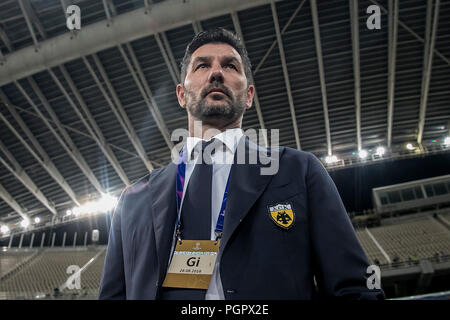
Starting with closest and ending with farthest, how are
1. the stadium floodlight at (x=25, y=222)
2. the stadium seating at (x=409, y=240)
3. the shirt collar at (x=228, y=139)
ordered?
the shirt collar at (x=228, y=139) → the stadium seating at (x=409, y=240) → the stadium floodlight at (x=25, y=222)

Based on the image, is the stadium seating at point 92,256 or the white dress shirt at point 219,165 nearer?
the white dress shirt at point 219,165

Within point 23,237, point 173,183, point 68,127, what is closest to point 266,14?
point 68,127

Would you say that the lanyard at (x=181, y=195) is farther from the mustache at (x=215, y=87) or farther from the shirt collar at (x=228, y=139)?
the mustache at (x=215, y=87)

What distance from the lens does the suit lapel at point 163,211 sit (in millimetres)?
1289

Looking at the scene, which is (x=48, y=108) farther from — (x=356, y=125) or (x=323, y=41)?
(x=356, y=125)

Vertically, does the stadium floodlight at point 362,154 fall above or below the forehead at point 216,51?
above

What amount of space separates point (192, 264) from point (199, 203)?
0.91ft

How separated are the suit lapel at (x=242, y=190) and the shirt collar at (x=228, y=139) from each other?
7 centimetres

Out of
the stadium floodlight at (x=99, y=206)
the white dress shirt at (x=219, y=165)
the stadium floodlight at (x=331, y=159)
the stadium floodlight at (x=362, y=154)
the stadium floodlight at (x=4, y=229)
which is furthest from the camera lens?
the stadium floodlight at (x=4, y=229)

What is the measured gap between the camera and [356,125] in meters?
19.4

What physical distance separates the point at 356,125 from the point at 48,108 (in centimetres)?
1790

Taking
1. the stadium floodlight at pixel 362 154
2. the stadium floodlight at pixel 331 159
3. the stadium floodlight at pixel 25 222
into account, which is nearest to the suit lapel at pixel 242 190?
the stadium floodlight at pixel 331 159

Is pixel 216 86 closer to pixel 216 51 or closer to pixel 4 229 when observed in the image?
pixel 216 51

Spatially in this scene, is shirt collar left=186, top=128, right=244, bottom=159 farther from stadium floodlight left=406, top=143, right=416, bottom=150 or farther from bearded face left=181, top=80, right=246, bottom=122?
stadium floodlight left=406, top=143, right=416, bottom=150
